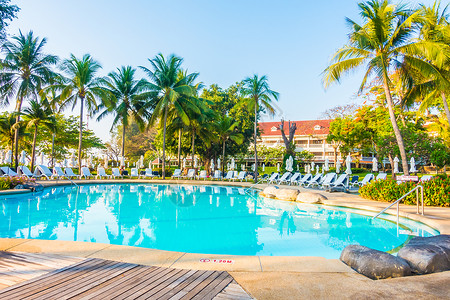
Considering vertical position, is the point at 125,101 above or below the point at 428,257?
above

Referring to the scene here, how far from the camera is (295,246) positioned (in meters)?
5.39

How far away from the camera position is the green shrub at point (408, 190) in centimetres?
868

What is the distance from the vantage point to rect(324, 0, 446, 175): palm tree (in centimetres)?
1062

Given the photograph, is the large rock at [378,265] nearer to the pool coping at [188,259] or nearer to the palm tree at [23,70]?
the pool coping at [188,259]

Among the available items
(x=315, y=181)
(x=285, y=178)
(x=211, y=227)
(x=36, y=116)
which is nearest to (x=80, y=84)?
(x=36, y=116)

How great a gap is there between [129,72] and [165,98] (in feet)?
16.4

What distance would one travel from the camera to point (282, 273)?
9.79 ft

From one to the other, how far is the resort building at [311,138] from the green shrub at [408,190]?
3535cm

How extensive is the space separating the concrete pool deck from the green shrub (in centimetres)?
712

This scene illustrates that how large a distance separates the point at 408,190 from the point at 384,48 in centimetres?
579

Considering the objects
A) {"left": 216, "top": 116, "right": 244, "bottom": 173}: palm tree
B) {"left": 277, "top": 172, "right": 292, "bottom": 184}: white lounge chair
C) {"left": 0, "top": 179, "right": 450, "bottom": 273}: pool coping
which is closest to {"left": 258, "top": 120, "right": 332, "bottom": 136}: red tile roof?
{"left": 216, "top": 116, "right": 244, "bottom": 173}: palm tree

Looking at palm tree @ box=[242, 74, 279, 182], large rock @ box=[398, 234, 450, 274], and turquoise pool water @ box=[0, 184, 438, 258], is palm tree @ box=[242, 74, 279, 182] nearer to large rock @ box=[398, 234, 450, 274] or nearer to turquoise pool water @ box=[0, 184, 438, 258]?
turquoise pool water @ box=[0, 184, 438, 258]

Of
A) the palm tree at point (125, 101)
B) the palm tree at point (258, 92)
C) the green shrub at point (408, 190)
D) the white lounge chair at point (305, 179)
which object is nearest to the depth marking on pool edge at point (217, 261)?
the green shrub at point (408, 190)

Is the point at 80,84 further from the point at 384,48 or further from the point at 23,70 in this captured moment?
the point at 384,48
